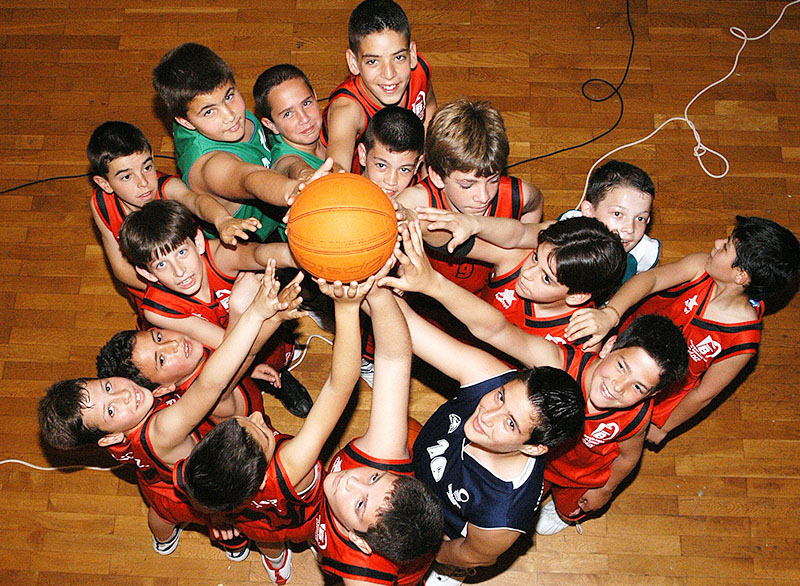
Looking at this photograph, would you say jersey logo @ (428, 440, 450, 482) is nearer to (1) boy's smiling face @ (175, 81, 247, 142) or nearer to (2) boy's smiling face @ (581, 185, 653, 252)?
(2) boy's smiling face @ (581, 185, 653, 252)

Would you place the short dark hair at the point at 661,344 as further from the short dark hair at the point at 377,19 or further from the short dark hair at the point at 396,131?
the short dark hair at the point at 377,19

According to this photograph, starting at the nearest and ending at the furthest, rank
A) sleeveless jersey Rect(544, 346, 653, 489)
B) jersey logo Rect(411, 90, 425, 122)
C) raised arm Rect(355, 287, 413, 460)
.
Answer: raised arm Rect(355, 287, 413, 460) < sleeveless jersey Rect(544, 346, 653, 489) < jersey logo Rect(411, 90, 425, 122)

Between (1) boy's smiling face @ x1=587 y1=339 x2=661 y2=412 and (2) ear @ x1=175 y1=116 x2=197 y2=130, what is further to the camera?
(2) ear @ x1=175 y1=116 x2=197 y2=130

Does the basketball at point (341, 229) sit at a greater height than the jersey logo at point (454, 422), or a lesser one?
greater

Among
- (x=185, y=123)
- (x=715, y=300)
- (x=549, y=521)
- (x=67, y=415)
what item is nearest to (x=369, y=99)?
(x=185, y=123)

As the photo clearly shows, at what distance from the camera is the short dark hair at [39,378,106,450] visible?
2734 mm

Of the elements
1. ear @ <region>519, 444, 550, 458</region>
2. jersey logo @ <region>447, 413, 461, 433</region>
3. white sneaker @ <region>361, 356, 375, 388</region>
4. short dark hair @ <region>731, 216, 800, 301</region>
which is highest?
short dark hair @ <region>731, 216, 800, 301</region>

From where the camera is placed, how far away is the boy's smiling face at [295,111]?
329 centimetres

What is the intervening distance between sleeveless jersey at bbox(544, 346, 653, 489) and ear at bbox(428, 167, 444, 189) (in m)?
0.88

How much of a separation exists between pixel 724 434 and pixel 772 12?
9.77 ft

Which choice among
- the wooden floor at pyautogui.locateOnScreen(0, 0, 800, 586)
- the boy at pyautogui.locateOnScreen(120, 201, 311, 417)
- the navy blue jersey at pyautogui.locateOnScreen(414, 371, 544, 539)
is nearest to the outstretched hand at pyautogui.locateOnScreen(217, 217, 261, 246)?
the boy at pyautogui.locateOnScreen(120, 201, 311, 417)

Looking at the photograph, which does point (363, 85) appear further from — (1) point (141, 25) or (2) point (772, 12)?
(2) point (772, 12)

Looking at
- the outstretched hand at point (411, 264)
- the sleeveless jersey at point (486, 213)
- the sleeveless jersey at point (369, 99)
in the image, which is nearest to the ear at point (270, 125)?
the sleeveless jersey at point (369, 99)

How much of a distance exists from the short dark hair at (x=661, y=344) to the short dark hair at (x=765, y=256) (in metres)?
0.49
